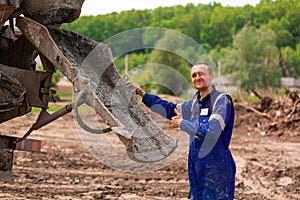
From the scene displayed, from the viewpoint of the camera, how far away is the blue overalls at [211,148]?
4820mm

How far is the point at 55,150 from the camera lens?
14.6 metres

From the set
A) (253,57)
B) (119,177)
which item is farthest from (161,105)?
(253,57)

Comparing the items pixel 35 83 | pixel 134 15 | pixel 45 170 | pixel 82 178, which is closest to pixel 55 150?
pixel 45 170

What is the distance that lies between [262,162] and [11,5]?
10231 mm

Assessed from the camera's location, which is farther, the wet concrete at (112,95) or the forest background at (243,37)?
the forest background at (243,37)

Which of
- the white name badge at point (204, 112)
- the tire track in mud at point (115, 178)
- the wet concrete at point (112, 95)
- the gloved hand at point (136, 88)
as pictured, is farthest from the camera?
the tire track in mud at point (115, 178)

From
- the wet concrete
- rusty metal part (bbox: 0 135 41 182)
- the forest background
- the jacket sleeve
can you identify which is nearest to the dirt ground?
rusty metal part (bbox: 0 135 41 182)

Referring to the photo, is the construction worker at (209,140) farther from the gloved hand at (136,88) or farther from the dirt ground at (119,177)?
the dirt ground at (119,177)

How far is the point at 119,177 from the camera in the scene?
1062 cm

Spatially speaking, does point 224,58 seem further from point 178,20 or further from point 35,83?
point 35,83

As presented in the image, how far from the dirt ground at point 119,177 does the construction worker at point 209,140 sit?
371cm

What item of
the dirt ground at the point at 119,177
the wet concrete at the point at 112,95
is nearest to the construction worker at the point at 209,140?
the wet concrete at the point at 112,95

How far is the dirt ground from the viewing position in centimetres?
884

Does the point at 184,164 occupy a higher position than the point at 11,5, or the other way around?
the point at 11,5
